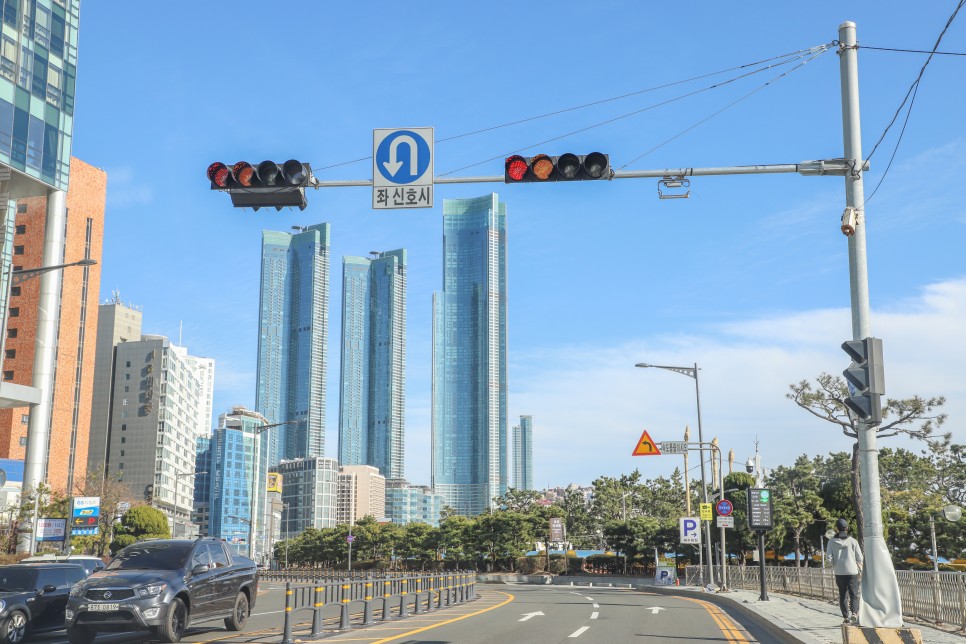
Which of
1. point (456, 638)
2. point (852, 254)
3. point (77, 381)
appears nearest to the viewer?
point (852, 254)

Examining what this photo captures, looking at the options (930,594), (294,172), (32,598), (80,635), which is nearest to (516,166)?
(294,172)

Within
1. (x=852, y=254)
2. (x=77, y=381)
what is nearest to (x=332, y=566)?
(x=77, y=381)

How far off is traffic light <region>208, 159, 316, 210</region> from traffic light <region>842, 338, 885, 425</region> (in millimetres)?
8103

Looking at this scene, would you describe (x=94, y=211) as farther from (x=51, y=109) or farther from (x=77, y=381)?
(x=51, y=109)

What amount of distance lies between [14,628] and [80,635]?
1.87m

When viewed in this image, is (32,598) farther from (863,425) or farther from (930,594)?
(930,594)

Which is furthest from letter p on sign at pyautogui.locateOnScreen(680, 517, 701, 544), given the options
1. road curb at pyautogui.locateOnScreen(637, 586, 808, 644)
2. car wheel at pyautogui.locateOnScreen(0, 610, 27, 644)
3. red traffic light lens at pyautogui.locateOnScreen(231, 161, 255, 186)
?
red traffic light lens at pyautogui.locateOnScreen(231, 161, 255, 186)

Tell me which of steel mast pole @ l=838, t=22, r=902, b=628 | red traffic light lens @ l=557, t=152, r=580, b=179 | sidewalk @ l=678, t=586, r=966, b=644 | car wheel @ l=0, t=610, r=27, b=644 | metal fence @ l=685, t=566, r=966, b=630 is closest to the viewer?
steel mast pole @ l=838, t=22, r=902, b=628

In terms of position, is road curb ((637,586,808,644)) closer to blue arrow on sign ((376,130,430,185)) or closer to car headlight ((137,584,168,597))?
blue arrow on sign ((376,130,430,185))

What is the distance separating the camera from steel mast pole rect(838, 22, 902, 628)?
40.1ft

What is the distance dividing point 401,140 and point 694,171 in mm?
4412

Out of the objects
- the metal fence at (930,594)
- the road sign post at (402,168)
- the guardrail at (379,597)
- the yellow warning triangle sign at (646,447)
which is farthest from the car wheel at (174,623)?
the yellow warning triangle sign at (646,447)

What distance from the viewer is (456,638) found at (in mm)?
16469

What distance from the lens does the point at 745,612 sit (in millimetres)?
25172
